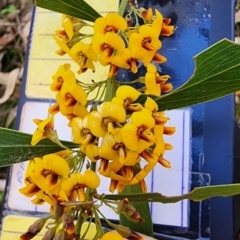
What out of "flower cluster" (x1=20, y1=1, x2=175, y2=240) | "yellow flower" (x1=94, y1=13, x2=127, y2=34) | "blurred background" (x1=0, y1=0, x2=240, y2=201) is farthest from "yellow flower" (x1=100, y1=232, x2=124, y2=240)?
"blurred background" (x1=0, y1=0, x2=240, y2=201)

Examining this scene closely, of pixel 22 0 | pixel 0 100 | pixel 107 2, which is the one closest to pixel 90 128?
pixel 107 2

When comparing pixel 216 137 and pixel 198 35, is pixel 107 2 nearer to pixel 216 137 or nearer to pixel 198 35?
pixel 198 35

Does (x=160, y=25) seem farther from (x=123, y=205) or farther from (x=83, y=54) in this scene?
(x=123, y=205)

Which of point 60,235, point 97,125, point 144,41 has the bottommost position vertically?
point 60,235

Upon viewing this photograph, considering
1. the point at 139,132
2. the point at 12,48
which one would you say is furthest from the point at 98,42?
the point at 12,48

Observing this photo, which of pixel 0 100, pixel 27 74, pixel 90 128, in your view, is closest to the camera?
pixel 90 128

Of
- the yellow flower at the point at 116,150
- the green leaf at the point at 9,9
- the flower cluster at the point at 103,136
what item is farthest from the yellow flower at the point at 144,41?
the green leaf at the point at 9,9
